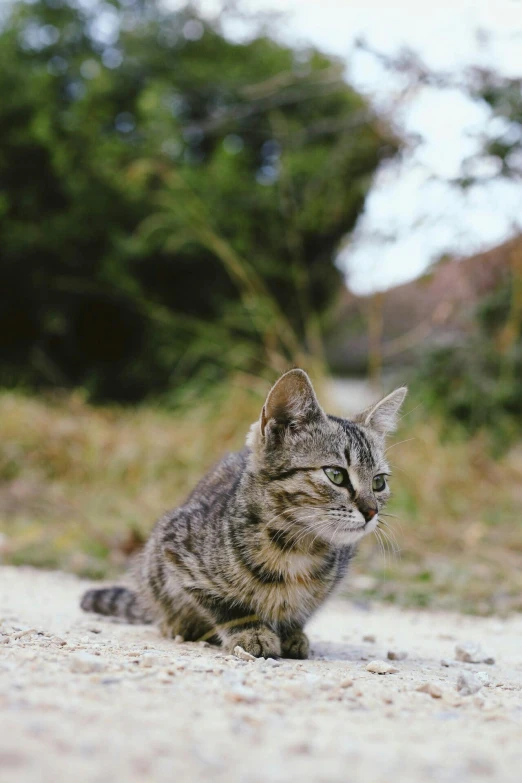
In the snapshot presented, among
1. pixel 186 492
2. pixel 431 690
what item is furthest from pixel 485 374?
pixel 431 690

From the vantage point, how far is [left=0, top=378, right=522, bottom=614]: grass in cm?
554

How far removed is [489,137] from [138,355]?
6.48 m

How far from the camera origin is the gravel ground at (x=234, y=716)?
147cm

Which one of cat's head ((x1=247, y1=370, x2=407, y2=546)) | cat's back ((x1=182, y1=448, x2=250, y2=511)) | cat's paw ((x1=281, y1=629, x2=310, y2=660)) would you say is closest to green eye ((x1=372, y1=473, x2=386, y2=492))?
cat's head ((x1=247, y1=370, x2=407, y2=546))

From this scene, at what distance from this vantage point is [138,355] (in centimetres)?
1200

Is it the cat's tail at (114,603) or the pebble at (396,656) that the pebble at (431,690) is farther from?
the cat's tail at (114,603)

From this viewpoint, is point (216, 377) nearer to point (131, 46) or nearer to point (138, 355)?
point (138, 355)

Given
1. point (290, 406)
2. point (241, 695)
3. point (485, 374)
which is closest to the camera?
point (241, 695)

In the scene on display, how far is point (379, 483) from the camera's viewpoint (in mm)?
3180

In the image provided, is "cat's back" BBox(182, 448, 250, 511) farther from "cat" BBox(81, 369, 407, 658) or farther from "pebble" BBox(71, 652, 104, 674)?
"pebble" BBox(71, 652, 104, 674)

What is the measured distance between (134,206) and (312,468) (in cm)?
938

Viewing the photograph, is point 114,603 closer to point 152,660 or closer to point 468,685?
point 152,660

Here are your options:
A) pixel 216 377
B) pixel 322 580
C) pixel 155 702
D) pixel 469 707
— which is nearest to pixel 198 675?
pixel 155 702

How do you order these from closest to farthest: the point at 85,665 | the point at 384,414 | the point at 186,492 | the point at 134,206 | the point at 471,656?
1. the point at 85,665
2. the point at 471,656
3. the point at 384,414
4. the point at 186,492
5. the point at 134,206
